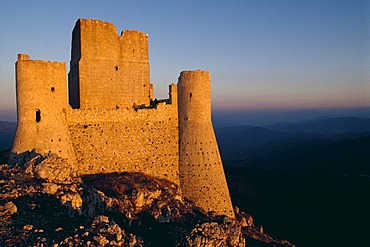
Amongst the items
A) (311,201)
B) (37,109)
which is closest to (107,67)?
(37,109)

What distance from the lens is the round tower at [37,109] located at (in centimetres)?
1814

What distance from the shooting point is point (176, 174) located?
22.6 metres

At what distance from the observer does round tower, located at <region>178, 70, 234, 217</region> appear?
22203 mm

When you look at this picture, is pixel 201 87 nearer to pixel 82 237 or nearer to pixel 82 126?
pixel 82 126

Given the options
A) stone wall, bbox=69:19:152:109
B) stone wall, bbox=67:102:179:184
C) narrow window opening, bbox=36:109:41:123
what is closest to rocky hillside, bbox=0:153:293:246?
stone wall, bbox=67:102:179:184

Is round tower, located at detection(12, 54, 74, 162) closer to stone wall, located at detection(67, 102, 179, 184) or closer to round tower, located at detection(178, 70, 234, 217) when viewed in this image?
stone wall, located at detection(67, 102, 179, 184)

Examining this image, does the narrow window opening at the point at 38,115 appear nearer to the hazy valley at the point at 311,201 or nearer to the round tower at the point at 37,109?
the round tower at the point at 37,109

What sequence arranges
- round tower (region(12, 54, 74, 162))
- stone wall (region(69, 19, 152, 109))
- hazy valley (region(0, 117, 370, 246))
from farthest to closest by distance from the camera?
hazy valley (region(0, 117, 370, 246))
stone wall (region(69, 19, 152, 109))
round tower (region(12, 54, 74, 162))

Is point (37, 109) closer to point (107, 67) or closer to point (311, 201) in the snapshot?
point (107, 67)

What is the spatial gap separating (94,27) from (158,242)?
1400 cm

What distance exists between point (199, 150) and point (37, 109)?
10.1m

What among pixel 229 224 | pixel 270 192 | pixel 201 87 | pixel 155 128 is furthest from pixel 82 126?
pixel 270 192

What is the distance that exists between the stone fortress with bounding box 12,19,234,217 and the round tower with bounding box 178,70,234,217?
62 millimetres

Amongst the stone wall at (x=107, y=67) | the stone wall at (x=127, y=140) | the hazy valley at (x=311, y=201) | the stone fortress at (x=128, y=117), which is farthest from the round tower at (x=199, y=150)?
the hazy valley at (x=311, y=201)
